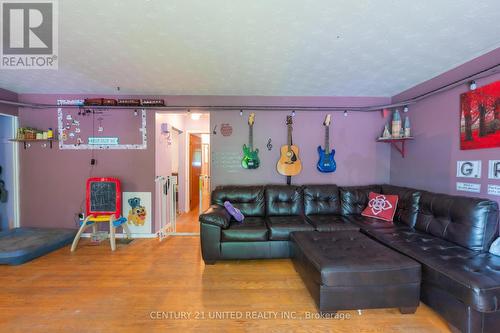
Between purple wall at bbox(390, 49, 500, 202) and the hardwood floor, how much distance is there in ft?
5.26

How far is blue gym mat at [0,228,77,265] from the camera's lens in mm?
2402

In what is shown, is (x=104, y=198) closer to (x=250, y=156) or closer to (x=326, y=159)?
(x=250, y=156)

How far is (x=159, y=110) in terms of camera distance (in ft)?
11.0

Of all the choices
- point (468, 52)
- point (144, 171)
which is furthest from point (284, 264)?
point (468, 52)

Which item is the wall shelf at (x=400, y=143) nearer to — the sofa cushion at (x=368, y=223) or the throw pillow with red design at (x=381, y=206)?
the throw pillow with red design at (x=381, y=206)

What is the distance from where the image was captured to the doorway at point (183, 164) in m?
3.55

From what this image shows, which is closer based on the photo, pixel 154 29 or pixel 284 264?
pixel 154 29

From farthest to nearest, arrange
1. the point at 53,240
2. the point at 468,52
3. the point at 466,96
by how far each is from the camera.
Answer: the point at 53,240, the point at 466,96, the point at 468,52

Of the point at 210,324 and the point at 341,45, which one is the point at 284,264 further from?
the point at 341,45

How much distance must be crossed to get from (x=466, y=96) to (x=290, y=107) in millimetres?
2064

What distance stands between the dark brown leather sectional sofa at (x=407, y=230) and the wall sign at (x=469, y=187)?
0.92 ft

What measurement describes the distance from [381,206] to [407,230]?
50cm

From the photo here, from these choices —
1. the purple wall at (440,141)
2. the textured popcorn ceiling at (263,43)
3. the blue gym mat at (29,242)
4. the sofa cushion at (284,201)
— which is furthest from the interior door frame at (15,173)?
the purple wall at (440,141)

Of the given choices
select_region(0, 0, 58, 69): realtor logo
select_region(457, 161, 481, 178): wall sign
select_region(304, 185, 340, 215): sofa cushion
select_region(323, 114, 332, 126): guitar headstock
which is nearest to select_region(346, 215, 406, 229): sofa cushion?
select_region(304, 185, 340, 215): sofa cushion
